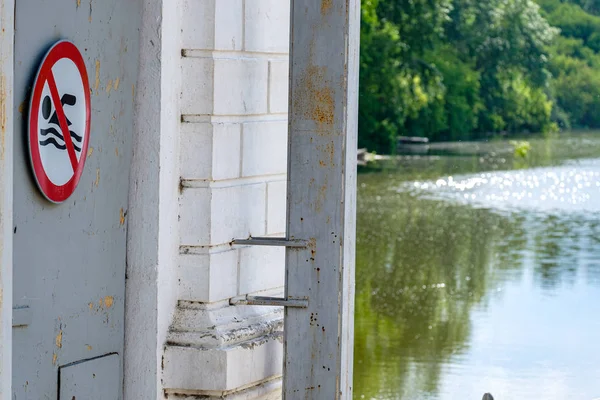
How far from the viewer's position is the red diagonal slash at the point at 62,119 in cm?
350

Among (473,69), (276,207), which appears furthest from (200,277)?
(473,69)

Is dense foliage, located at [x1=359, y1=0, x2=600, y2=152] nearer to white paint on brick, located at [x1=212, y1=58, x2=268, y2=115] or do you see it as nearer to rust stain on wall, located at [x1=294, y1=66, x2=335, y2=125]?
white paint on brick, located at [x1=212, y1=58, x2=268, y2=115]

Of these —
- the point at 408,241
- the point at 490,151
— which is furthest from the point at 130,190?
the point at 490,151

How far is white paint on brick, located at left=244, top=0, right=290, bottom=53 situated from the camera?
432 centimetres

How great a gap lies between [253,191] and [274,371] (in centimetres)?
63

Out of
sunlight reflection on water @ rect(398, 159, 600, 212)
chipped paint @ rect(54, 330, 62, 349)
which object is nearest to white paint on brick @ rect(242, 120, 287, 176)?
chipped paint @ rect(54, 330, 62, 349)

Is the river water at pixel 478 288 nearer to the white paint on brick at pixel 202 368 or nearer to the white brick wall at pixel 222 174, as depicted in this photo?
the white brick wall at pixel 222 174

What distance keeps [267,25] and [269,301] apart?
38.2 inches

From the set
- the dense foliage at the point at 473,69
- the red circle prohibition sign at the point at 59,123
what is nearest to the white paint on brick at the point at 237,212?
the red circle prohibition sign at the point at 59,123

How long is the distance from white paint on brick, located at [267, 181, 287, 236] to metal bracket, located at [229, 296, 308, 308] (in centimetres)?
32

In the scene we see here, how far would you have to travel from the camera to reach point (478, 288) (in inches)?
644

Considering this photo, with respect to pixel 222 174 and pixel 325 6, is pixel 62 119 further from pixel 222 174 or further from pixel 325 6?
pixel 325 6

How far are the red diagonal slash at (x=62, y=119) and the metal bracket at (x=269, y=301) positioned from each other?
0.85m

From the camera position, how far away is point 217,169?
4195 mm
